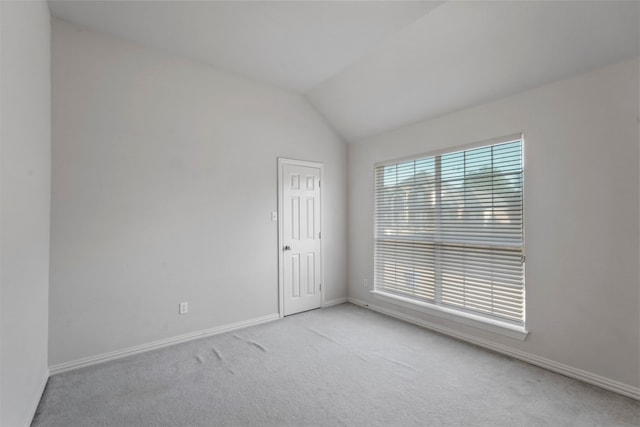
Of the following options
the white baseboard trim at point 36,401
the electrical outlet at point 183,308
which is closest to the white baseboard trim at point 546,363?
the electrical outlet at point 183,308

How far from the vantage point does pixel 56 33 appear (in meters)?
2.62

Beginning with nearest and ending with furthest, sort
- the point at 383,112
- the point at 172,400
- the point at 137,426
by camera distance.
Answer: the point at 137,426
the point at 172,400
the point at 383,112

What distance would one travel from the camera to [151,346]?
9.92 feet

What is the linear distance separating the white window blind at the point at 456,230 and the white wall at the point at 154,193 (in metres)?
1.56

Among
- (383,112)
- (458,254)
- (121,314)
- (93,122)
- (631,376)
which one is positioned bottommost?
(631,376)

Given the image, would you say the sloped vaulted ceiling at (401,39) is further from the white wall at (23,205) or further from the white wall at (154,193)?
the white wall at (23,205)

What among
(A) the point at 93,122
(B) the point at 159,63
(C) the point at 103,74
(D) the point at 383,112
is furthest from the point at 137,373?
(D) the point at 383,112

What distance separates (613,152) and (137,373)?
418 centimetres

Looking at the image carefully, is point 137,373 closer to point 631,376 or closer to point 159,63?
point 159,63

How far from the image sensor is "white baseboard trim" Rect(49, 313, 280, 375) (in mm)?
2617

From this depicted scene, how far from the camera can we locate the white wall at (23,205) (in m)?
1.52

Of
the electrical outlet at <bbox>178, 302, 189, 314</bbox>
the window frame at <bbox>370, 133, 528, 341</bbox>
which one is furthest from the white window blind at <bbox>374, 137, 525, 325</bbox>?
the electrical outlet at <bbox>178, 302, 189, 314</bbox>

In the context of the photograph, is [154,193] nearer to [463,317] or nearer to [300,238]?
[300,238]

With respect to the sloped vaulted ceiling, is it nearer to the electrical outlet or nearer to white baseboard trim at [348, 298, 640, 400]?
white baseboard trim at [348, 298, 640, 400]
